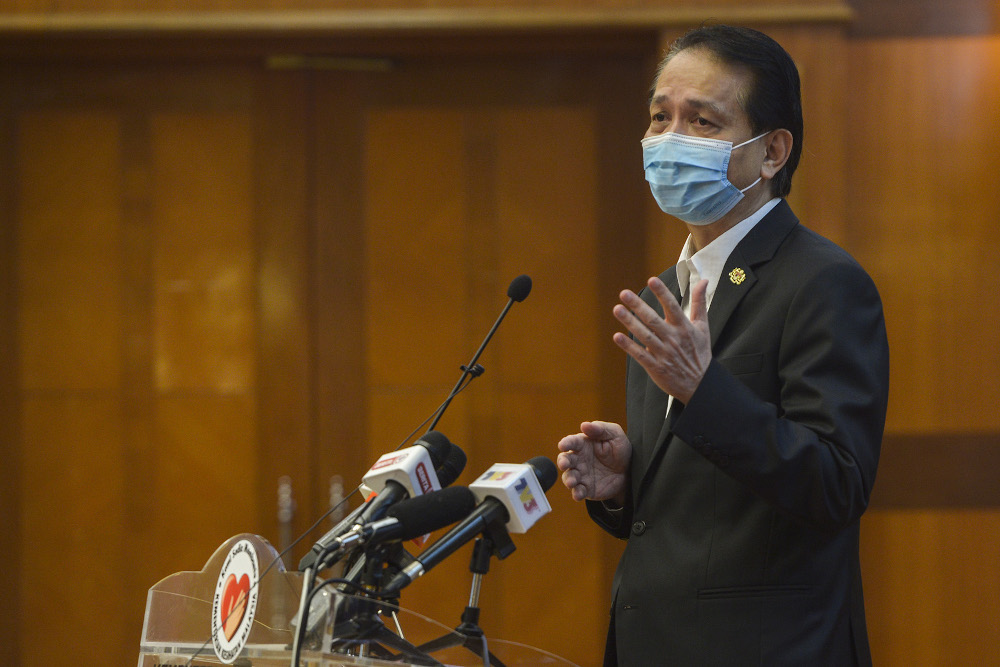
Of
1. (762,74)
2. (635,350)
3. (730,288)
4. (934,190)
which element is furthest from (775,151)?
(934,190)

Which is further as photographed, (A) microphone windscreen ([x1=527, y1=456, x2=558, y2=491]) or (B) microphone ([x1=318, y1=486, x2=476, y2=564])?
(A) microphone windscreen ([x1=527, y1=456, x2=558, y2=491])

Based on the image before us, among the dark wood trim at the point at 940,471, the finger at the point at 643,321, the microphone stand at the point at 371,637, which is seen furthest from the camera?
the dark wood trim at the point at 940,471

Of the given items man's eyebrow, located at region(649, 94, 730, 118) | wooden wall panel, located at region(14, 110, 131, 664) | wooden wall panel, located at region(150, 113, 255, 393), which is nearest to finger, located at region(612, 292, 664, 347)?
man's eyebrow, located at region(649, 94, 730, 118)

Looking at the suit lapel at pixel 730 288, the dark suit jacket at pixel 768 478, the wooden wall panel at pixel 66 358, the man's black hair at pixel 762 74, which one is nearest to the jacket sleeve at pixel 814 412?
the dark suit jacket at pixel 768 478

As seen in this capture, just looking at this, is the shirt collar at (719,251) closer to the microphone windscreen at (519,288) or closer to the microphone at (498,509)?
the microphone windscreen at (519,288)

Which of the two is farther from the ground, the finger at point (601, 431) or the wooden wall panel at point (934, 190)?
the wooden wall panel at point (934, 190)

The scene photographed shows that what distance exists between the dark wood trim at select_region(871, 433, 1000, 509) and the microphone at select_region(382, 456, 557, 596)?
2.32 m

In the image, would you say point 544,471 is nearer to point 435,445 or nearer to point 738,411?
point 435,445

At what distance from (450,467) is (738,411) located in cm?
45

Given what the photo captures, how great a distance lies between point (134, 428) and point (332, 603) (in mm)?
2758

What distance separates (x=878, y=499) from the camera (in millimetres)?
3271

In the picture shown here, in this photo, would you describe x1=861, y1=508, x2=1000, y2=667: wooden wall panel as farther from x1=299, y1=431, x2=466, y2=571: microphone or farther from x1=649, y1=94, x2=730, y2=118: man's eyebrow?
x1=299, y1=431, x2=466, y2=571: microphone

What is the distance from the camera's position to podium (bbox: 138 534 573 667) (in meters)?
1.13

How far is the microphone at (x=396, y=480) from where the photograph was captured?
125cm
